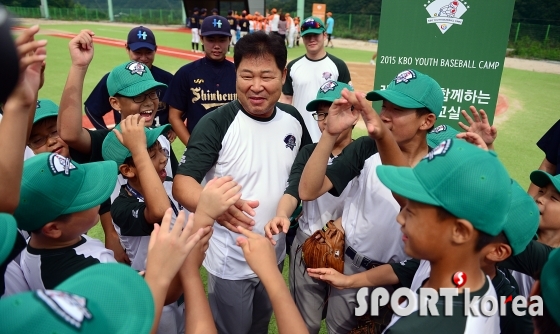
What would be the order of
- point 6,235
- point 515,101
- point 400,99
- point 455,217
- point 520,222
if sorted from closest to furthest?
1. point 6,235
2. point 455,217
3. point 520,222
4. point 400,99
5. point 515,101

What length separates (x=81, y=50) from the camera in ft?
9.48

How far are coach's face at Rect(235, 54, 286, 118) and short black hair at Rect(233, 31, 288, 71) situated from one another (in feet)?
0.08

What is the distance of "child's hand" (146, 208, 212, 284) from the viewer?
1.53m

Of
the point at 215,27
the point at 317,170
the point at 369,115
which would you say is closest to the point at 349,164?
the point at 317,170

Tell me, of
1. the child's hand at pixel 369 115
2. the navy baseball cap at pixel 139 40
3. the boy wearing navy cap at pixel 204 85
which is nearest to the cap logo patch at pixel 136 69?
the boy wearing navy cap at pixel 204 85

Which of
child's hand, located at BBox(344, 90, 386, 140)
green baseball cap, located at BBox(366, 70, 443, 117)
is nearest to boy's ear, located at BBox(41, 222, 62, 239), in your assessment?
child's hand, located at BBox(344, 90, 386, 140)

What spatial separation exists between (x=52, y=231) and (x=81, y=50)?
5.35 ft

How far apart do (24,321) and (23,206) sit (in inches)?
37.9

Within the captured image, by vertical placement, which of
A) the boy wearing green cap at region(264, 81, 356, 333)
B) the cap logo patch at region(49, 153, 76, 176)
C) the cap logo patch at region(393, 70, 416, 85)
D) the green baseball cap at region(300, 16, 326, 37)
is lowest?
the boy wearing green cap at region(264, 81, 356, 333)

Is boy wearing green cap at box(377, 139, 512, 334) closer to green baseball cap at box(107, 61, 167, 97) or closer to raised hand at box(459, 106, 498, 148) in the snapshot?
raised hand at box(459, 106, 498, 148)

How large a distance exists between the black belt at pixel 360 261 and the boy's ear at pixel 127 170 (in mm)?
1441

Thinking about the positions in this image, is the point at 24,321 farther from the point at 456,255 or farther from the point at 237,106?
the point at 237,106

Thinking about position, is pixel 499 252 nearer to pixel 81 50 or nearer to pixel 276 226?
pixel 276 226

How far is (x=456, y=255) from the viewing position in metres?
1.56
